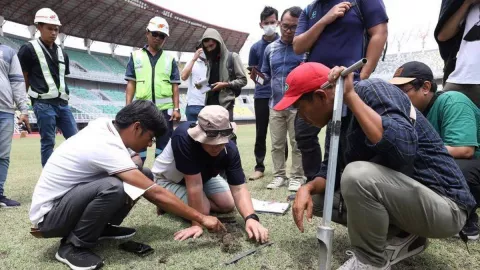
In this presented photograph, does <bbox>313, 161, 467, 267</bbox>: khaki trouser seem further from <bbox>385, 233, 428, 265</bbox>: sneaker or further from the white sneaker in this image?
the white sneaker

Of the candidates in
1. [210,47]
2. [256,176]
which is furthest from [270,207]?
[210,47]

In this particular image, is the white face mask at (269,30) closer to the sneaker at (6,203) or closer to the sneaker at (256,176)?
the sneaker at (256,176)

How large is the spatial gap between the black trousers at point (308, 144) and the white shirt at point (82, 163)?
153 cm

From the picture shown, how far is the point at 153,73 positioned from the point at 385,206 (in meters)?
3.33

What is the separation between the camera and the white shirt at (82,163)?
214cm

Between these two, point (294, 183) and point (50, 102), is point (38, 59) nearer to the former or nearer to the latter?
point (50, 102)

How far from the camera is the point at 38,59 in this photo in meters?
3.94

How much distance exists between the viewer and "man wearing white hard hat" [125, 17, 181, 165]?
426cm

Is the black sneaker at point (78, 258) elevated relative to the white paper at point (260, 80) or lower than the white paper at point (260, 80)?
lower

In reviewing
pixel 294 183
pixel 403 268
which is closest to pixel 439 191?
pixel 403 268

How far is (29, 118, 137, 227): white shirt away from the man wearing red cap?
3.68ft

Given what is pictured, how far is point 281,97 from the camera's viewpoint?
4.17 metres

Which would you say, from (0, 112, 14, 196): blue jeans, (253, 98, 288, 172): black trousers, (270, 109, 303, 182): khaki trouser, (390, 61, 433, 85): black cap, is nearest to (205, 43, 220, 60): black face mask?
(253, 98, 288, 172): black trousers

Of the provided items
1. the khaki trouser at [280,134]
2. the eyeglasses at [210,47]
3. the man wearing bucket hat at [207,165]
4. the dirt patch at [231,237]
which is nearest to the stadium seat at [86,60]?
the eyeglasses at [210,47]
